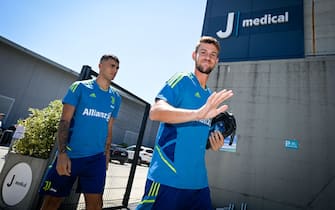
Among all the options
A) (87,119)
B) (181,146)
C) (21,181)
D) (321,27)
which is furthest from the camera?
(321,27)

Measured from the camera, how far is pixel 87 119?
2053mm

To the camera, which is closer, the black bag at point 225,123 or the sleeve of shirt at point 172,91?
the sleeve of shirt at point 172,91

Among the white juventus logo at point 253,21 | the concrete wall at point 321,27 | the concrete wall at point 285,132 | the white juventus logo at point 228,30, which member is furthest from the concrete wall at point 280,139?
the white juventus logo at point 228,30

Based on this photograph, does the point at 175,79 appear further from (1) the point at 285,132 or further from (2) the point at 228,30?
(2) the point at 228,30

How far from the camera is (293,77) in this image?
18.0 ft

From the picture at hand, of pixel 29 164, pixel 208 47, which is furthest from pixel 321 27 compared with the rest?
pixel 29 164

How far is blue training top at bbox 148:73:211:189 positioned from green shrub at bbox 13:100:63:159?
2419 mm

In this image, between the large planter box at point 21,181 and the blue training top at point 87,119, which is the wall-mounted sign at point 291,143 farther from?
the large planter box at point 21,181

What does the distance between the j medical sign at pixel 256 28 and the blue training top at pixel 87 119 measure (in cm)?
554

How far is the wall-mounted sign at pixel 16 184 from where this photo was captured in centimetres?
267

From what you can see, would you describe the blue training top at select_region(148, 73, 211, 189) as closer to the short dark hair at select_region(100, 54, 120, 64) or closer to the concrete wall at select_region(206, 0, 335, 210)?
the short dark hair at select_region(100, 54, 120, 64)

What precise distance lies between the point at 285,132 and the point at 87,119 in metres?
5.11

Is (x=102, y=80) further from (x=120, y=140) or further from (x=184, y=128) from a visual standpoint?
(x=120, y=140)

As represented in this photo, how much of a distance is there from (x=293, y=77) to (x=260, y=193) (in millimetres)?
3383
